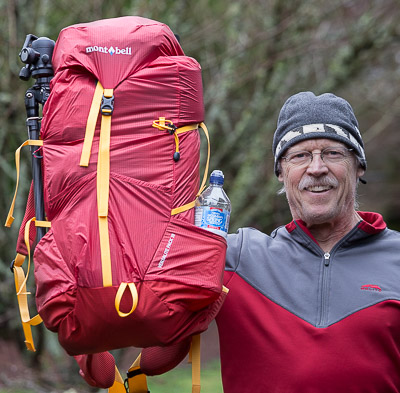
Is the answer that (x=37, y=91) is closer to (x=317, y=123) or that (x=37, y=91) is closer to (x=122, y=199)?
(x=122, y=199)

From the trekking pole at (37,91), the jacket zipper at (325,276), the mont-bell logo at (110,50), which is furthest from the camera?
the jacket zipper at (325,276)

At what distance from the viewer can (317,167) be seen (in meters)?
3.19

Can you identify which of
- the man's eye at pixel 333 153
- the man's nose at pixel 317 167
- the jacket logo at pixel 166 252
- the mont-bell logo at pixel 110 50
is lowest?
the jacket logo at pixel 166 252

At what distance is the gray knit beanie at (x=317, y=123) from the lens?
10.7 feet

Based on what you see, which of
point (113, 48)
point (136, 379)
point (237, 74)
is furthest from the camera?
point (237, 74)

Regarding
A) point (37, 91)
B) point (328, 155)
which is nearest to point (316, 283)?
point (328, 155)

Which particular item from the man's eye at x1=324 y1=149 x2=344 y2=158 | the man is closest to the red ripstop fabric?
the man

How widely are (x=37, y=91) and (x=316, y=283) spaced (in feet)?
4.72

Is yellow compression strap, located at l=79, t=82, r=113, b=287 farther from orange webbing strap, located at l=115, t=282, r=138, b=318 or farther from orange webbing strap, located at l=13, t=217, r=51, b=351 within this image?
orange webbing strap, located at l=13, t=217, r=51, b=351

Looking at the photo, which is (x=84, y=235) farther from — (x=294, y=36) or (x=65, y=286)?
(x=294, y=36)

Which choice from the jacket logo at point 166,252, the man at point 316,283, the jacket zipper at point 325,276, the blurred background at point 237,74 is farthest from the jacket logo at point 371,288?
the blurred background at point 237,74

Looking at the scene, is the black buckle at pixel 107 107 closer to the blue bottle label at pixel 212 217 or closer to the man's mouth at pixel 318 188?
the blue bottle label at pixel 212 217

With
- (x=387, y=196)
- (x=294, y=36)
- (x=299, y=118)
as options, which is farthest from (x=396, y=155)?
(x=299, y=118)

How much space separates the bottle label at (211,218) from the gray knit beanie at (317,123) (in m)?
0.64
